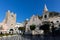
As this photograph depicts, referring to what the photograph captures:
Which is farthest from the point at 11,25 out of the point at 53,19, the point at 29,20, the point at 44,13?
the point at 53,19

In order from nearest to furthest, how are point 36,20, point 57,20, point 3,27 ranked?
point 57,20, point 36,20, point 3,27

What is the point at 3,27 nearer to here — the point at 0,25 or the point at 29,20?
the point at 0,25

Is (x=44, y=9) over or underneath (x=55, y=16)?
over

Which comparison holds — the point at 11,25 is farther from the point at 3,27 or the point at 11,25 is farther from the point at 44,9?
the point at 44,9

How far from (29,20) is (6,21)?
7.49m

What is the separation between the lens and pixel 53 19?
34.9m

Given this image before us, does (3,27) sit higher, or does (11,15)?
(11,15)

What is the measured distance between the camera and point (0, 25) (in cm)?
4091

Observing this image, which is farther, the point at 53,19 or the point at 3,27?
the point at 3,27

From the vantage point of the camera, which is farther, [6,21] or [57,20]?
[6,21]

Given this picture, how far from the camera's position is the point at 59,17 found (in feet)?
113

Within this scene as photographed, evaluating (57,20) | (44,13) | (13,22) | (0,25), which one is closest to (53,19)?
(57,20)

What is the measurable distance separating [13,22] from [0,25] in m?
3.71

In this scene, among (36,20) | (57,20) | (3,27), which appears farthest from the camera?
(3,27)
